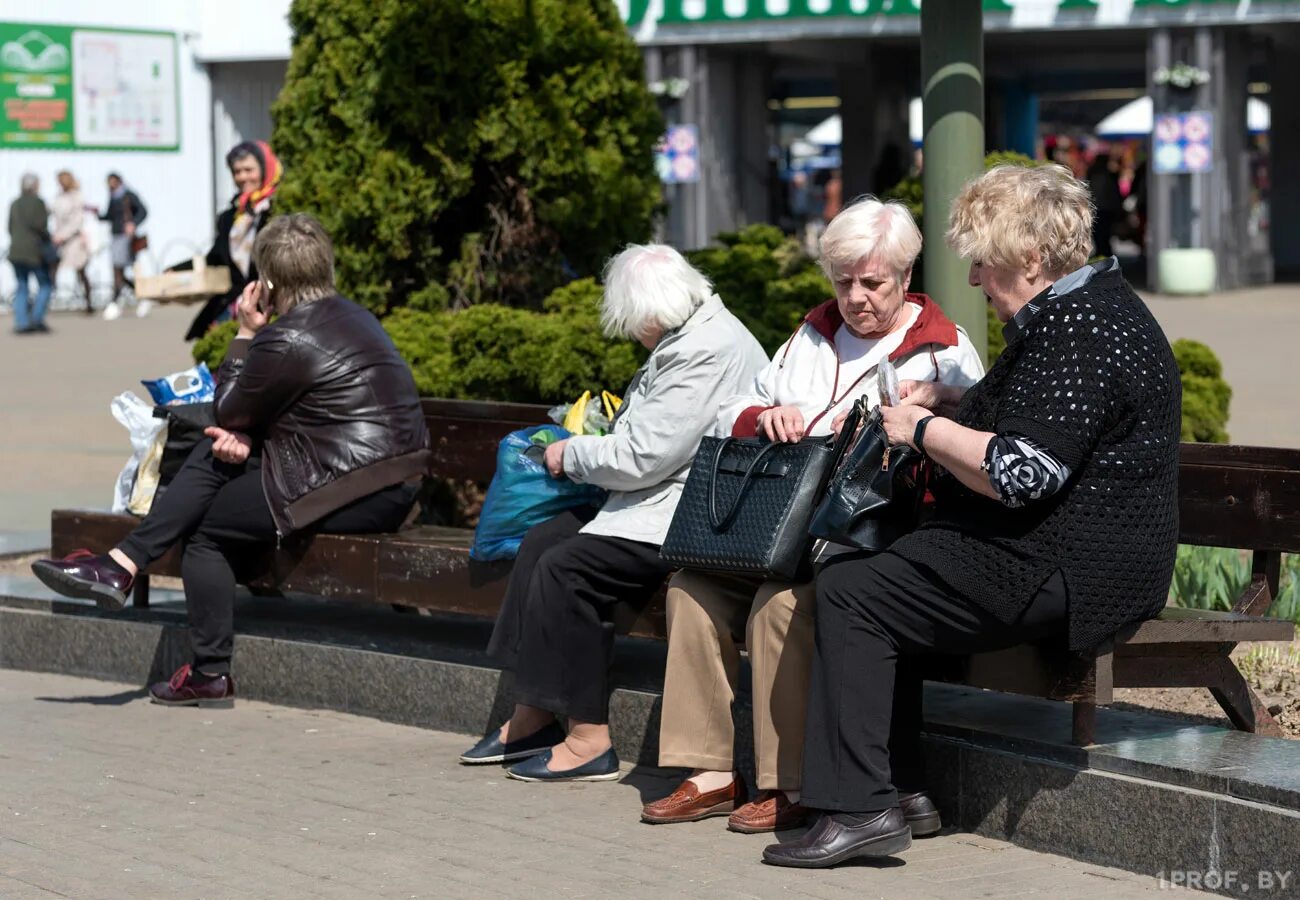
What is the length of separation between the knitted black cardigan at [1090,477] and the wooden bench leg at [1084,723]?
22 centimetres

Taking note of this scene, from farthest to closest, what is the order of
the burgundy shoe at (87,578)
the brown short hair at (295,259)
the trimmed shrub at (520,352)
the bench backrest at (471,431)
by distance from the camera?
the trimmed shrub at (520,352), the bench backrest at (471,431), the brown short hair at (295,259), the burgundy shoe at (87,578)

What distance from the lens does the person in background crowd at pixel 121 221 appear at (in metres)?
25.7

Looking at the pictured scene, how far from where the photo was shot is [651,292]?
5.23 m

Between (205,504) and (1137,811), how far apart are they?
3.23m

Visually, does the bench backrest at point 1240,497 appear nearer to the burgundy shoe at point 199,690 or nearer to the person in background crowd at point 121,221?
the burgundy shoe at point 199,690

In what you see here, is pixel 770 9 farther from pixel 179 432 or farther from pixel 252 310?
pixel 179 432

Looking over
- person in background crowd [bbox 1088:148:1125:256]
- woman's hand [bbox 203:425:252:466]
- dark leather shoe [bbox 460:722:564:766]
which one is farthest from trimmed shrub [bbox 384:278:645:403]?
person in background crowd [bbox 1088:148:1125:256]

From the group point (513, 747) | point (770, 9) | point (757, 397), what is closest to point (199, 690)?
point (513, 747)

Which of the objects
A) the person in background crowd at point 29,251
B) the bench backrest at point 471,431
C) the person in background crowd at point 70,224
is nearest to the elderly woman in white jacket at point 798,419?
the bench backrest at point 471,431

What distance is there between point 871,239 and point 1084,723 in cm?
124

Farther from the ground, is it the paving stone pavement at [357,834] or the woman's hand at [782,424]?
the woman's hand at [782,424]

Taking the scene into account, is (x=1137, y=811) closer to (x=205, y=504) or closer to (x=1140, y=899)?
(x=1140, y=899)

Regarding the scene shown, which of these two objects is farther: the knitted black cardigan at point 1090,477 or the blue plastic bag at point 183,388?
the blue plastic bag at point 183,388

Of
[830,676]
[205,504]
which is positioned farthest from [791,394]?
[205,504]
